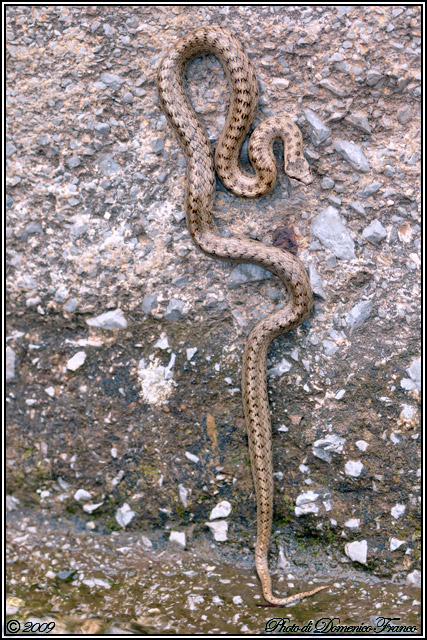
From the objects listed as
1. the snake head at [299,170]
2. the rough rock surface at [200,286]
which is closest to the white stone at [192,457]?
the rough rock surface at [200,286]

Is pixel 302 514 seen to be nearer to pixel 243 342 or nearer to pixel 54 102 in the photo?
pixel 243 342

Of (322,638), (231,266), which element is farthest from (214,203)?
(322,638)

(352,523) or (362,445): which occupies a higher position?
→ (362,445)

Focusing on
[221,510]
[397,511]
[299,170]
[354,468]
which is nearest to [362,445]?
[354,468]

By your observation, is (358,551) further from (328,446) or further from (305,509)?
(328,446)

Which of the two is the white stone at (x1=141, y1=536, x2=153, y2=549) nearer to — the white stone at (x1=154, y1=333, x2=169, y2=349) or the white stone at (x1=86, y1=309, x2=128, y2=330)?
the white stone at (x1=154, y1=333, x2=169, y2=349)

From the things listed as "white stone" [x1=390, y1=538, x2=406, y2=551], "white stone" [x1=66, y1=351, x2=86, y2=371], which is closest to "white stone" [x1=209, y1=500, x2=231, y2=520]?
"white stone" [x1=390, y1=538, x2=406, y2=551]

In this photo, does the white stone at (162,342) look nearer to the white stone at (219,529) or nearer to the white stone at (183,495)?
the white stone at (183,495)

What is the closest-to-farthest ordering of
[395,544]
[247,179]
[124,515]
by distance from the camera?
[395,544] < [247,179] < [124,515]
